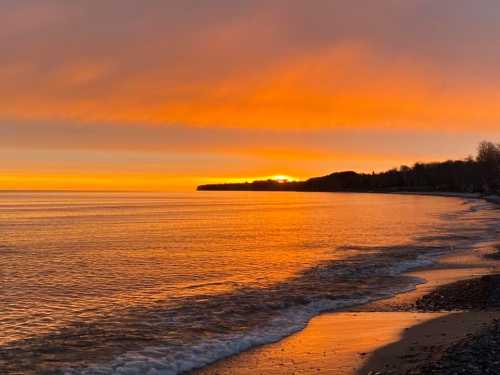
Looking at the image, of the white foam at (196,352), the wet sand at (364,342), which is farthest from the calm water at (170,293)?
the wet sand at (364,342)

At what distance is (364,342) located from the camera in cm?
1227

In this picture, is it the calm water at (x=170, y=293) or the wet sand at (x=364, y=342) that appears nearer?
the wet sand at (x=364, y=342)

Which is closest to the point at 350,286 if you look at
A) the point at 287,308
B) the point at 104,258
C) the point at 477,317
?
the point at 287,308

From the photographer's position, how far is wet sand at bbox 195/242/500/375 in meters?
10.5

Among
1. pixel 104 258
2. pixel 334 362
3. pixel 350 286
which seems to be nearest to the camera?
pixel 334 362

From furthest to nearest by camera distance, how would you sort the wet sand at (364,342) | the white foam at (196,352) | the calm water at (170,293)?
the calm water at (170,293)
the white foam at (196,352)
the wet sand at (364,342)

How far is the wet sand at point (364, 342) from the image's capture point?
34.6 ft

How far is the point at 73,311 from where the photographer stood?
1716 centimetres

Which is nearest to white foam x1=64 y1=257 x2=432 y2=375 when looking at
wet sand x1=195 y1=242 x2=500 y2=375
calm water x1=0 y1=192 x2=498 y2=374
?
calm water x1=0 y1=192 x2=498 y2=374

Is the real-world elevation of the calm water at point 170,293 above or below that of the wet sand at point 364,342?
below

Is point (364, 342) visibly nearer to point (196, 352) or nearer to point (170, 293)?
point (196, 352)

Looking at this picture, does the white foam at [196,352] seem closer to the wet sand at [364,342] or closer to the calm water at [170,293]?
the calm water at [170,293]

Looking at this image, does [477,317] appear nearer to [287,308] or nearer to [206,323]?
[287,308]

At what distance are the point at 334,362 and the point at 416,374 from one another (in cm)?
202
